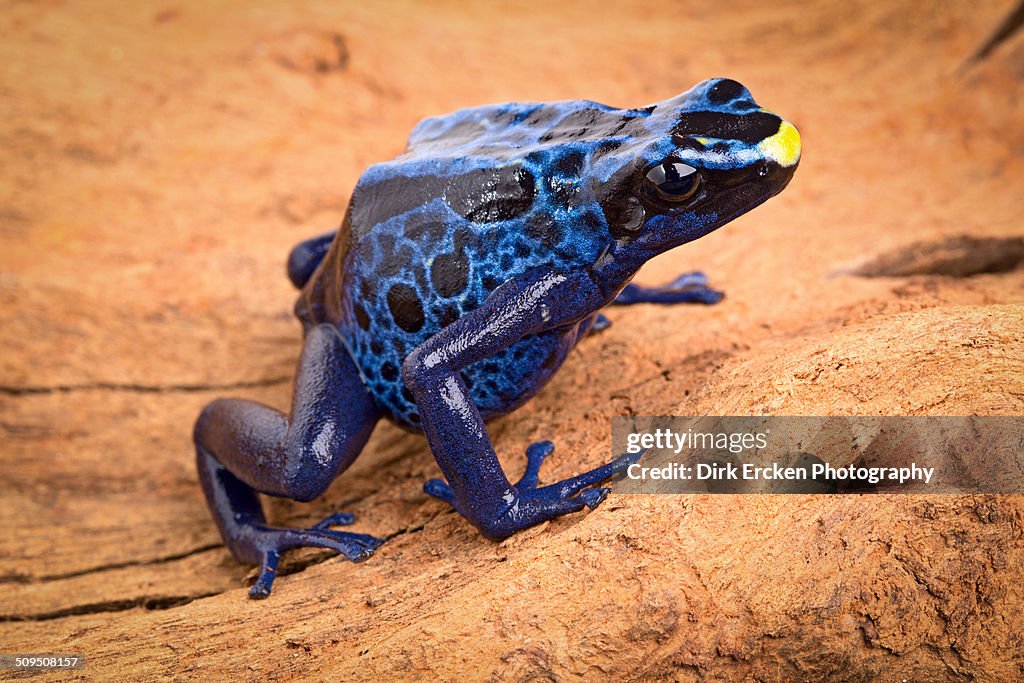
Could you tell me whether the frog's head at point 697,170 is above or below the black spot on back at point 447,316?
above

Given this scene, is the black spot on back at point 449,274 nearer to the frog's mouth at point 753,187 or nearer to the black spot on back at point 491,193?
the black spot on back at point 491,193

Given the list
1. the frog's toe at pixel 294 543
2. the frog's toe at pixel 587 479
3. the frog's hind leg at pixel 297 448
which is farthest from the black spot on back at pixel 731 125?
the frog's toe at pixel 294 543

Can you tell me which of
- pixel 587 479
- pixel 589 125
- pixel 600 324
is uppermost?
pixel 589 125

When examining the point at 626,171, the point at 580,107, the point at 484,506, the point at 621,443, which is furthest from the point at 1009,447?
the point at 580,107

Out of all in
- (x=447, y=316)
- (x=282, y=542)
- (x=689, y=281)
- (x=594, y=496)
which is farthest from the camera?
(x=689, y=281)

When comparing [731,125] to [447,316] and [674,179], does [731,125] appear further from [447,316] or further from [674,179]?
[447,316]

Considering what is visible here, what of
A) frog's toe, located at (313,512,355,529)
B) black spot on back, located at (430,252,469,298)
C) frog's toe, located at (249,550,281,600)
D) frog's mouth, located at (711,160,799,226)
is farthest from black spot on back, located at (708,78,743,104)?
frog's toe, located at (249,550,281,600)

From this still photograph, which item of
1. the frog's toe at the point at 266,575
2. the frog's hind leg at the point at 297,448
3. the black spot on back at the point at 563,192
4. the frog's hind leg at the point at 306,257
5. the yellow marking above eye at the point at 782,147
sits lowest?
the frog's toe at the point at 266,575

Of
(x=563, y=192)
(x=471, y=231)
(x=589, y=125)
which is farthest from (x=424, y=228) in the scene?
(x=589, y=125)
